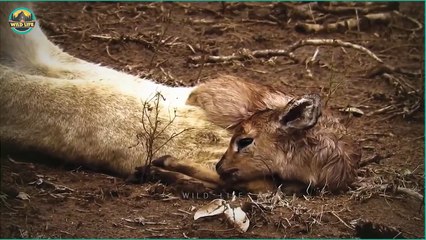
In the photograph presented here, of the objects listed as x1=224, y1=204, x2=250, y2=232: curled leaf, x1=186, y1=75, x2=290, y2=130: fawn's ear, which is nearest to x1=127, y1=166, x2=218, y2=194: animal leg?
x1=224, y1=204, x2=250, y2=232: curled leaf

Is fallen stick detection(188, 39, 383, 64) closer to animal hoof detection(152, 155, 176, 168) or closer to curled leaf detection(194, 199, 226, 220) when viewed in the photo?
animal hoof detection(152, 155, 176, 168)

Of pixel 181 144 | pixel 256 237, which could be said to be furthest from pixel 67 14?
pixel 256 237

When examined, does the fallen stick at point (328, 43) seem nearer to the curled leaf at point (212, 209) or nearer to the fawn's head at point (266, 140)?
the fawn's head at point (266, 140)

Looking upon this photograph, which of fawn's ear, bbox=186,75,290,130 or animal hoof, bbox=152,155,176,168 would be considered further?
fawn's ear, bbox=186,75,290,130

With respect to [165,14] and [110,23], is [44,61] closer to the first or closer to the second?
[110,23]

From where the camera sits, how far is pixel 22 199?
4.27 metres

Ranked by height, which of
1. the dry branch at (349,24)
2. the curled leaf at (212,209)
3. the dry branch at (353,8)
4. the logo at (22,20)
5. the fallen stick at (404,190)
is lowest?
the fallen stick at (404,190)

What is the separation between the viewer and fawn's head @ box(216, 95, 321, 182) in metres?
4.23

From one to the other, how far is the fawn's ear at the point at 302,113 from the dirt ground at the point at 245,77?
0.36 metres

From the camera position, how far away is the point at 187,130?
439 centimetres

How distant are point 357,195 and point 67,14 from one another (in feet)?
5.82

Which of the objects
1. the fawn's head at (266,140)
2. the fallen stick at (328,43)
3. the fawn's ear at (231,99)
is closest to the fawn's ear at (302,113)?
the fawn's head at (266,140)

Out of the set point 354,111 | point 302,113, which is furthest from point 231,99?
point 354,111

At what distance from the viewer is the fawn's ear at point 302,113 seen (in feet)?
13.7
